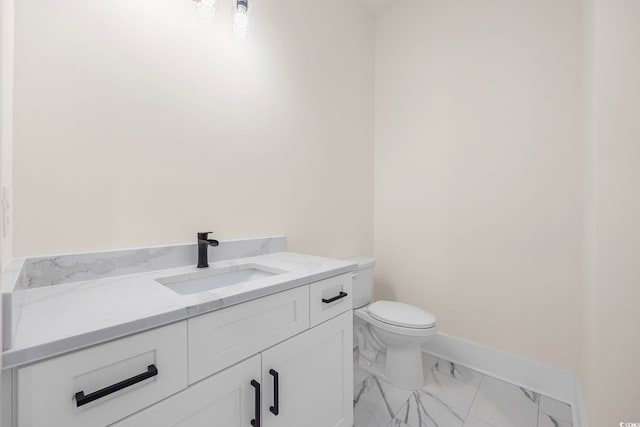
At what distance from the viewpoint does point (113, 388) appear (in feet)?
1.94

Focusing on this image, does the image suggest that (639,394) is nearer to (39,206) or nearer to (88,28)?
(39,206)

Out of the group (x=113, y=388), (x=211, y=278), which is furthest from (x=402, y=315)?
(x=113, y=388)

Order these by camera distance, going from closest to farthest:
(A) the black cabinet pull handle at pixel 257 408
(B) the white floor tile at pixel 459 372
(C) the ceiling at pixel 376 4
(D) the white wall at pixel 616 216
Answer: (A) the black cabinet pull handle at pixel 257 408, (D) the white wall at pixel 616 216, (B) the white floor tile at pixel 459 372, (C) the ceiling at pixel 376 4

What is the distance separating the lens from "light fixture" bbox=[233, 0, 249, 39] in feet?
4.53

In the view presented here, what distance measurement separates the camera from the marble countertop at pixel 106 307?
54 centimetres

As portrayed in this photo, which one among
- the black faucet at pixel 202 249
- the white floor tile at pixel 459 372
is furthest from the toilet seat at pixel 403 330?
the black faucet at pixel 202 249

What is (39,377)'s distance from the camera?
1.72ft

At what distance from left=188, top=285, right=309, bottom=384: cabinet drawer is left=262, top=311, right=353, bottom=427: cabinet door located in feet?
0.20

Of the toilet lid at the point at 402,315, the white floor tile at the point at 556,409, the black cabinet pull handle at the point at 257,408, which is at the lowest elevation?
the white floor tile at the point at 556,409

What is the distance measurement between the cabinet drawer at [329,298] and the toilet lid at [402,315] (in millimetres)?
551

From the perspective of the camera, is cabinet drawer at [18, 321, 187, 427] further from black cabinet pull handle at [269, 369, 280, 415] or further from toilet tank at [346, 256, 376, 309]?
toilet tank at [346, 256, 376, 309]

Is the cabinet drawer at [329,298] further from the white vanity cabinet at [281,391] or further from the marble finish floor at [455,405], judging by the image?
the marble finish floor at [455,405]

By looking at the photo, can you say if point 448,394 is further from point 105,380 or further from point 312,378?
point 105,380

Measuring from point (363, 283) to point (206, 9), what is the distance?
1.83 meters
